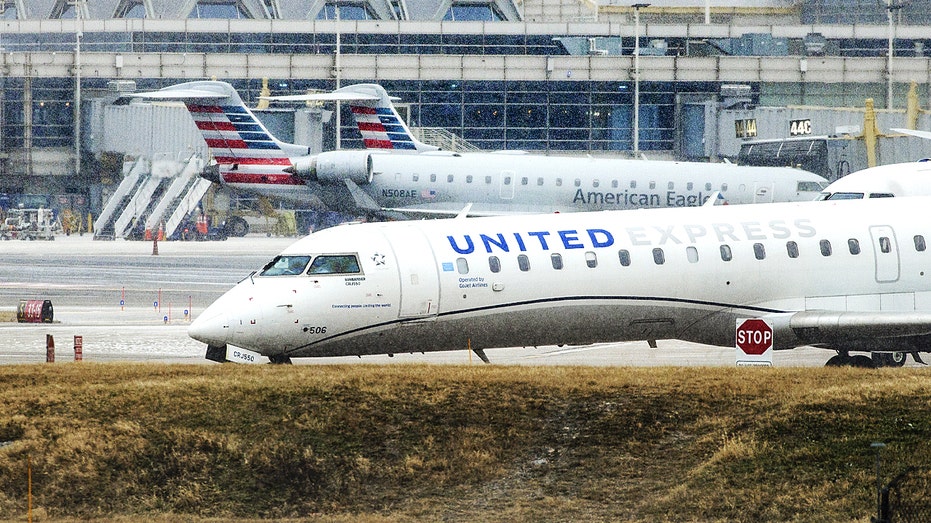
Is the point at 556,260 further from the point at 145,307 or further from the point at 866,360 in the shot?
the point at 145,307

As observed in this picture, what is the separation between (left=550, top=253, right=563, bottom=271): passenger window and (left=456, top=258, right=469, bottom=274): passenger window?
5.44 feet

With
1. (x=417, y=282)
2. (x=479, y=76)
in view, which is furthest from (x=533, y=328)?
(x=479, y=76)

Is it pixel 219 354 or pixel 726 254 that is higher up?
pixel 726 254

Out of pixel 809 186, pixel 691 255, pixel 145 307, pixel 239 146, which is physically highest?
pixel 239 146

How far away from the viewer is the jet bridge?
9150 cm

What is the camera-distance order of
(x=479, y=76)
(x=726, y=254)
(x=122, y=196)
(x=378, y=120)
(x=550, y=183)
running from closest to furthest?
(x=726, y=254)
(x=550, y=183)
(x=378, y=120)
(x=122, y=196)
(x=479, y=76)

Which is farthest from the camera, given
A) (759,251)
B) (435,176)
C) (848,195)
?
(435,176)

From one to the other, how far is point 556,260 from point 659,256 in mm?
2064

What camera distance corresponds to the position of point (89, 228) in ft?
335

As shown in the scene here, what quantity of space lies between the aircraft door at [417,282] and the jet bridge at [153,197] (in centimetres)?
6682

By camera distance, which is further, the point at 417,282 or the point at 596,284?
the point at 596,284

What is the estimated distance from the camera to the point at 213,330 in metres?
24.6

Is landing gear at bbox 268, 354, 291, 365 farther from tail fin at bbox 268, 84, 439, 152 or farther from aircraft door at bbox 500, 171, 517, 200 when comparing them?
tail fin at bbox 268, 84, 439, 152

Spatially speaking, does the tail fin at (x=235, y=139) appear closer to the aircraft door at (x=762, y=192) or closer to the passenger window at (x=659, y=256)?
the aircraft door at (x=762, y=192)
